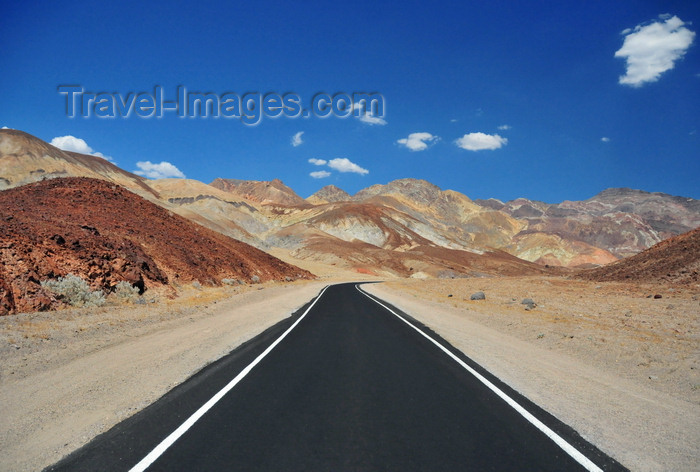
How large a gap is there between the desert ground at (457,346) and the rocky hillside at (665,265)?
58.8ft

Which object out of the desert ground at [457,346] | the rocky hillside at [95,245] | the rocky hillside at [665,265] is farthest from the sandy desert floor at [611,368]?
the rocky hillside at [95,245]

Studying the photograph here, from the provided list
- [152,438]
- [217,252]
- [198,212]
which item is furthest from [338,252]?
[152,438]

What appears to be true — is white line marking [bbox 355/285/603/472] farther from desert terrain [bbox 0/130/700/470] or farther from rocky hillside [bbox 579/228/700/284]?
rocky hillside [bbox 579/228/700/284]

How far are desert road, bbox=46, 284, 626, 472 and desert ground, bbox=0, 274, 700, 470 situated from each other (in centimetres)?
47

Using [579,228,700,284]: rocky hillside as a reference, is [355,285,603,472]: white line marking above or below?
below

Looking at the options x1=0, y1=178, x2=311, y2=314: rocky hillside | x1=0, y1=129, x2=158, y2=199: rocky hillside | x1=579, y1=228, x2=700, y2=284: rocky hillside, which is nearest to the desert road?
x1=0, y1=178, x2=311, y2=314: rocky hillside

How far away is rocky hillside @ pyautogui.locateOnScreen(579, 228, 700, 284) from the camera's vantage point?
1261 inches

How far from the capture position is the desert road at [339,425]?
417cm

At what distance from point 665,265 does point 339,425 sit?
40951 mm

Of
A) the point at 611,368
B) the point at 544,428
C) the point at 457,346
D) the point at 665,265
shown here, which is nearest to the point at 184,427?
the point at 544,428

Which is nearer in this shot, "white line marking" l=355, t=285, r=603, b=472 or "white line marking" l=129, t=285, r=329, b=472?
"white line marking" l=129, t=285, r=329, b=472

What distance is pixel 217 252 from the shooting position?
4522 centimetres

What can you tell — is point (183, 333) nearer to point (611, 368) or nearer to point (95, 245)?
point (611, 368)

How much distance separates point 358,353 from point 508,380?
3.50m
